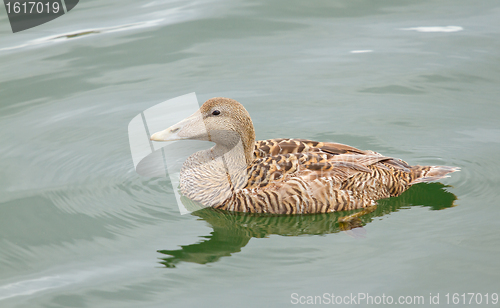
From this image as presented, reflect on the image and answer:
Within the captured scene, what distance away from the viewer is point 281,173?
5.64m

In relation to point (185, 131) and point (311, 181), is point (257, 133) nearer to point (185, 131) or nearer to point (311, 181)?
point (185, 131)

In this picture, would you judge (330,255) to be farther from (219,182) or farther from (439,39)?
(439,39)

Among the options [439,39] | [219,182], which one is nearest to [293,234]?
[219,182]

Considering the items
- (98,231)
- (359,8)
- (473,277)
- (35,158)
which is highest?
(359,8)

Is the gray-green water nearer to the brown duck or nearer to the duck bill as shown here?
the brown duck

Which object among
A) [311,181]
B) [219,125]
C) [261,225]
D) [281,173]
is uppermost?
[219,125]

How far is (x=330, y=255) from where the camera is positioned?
199 inches

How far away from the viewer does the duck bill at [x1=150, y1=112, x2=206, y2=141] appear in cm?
570

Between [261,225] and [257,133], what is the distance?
2007 mm

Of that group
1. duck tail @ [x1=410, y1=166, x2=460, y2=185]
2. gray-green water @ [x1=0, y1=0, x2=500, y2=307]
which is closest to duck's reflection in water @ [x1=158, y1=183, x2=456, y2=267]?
gray-green water @ [x1=0, y1=0, x2=500, y2=307]

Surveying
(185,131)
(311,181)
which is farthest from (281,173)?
(185,131)

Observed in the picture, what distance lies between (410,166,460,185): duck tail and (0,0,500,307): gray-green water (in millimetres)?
217

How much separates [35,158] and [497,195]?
16.7ft

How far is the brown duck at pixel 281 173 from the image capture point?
5.62 metres
